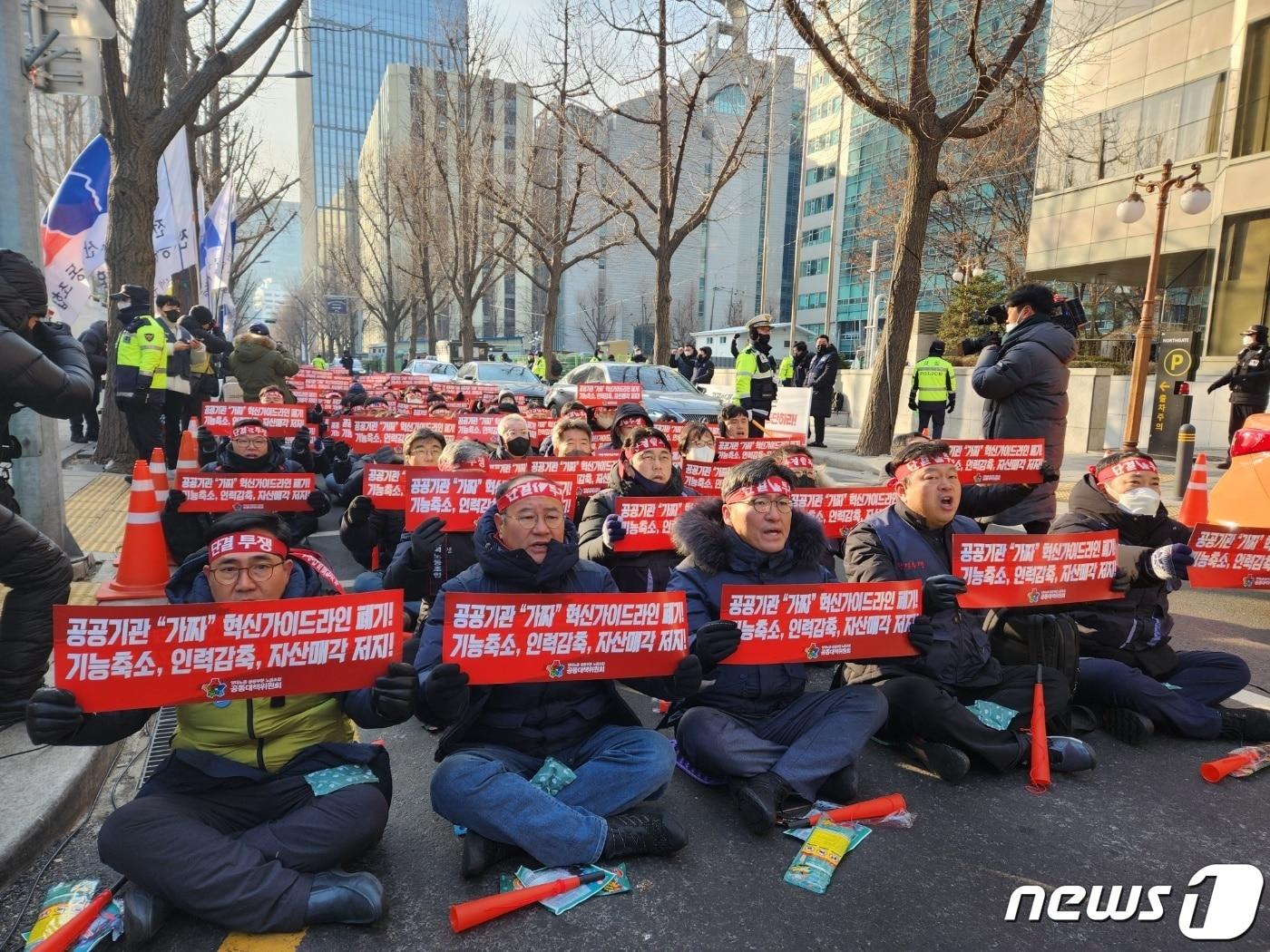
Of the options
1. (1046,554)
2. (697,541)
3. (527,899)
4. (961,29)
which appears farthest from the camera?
(961,29)

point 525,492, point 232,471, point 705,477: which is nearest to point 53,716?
point 525,492

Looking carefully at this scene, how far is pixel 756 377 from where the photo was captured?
573 inches

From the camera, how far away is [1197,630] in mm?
5746

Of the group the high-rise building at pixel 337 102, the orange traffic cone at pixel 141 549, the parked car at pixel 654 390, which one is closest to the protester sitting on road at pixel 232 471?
the orange traffic cone at pixel 141 549

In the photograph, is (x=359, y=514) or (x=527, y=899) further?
(x=359, y=514)

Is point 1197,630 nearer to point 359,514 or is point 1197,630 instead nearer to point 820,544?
point 820,544

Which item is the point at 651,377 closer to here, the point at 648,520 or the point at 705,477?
the point at 705,477

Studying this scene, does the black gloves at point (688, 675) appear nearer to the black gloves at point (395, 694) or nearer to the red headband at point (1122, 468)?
the black gloves at point (395, 694)

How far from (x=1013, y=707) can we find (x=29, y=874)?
13.1 feet

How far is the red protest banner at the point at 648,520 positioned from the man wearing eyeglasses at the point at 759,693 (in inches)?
49.7

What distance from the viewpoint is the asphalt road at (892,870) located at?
8.43 ft

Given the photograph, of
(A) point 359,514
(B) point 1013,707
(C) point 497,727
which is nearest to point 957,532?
(B) point 1013,707

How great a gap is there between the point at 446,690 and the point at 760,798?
1.26 meters

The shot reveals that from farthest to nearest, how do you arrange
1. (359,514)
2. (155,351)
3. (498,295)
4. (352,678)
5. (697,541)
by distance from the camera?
(498,295) → (155,351) → (359,514) → (697,541) → (352,678)
